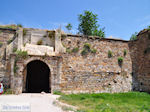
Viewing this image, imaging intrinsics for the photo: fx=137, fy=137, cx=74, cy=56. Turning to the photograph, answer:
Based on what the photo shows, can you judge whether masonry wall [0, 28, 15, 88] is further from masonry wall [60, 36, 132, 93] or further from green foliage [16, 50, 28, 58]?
masonry wall [60, 36, 132, 93]

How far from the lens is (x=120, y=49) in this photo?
1251 centimetres

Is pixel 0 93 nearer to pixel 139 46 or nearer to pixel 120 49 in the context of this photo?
pixel 120 49

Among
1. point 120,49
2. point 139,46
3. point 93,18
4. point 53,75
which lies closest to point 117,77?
point 120,49

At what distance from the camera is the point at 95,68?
37.2 ft

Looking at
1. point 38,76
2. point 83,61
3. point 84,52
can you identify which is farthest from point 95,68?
point 38,76

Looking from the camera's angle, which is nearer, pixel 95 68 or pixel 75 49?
pixel 75 49

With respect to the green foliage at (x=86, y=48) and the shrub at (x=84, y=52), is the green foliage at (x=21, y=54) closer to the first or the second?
the shrub at (x=84, y=52)

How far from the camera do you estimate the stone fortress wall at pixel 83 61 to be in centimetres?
975

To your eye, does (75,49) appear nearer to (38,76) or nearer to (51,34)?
(51,34)

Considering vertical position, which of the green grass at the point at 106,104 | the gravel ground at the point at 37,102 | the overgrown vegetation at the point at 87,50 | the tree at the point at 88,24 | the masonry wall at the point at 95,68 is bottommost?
the green grass at the point at 106,104

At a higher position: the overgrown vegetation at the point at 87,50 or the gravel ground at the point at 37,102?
the overgrown vegetation at the point at 87,50

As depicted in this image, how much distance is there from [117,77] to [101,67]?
1733 millimetres

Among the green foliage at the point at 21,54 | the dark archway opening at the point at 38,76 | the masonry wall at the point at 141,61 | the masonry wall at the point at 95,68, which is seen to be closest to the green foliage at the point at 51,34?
the masonry wall at the point at 95,68

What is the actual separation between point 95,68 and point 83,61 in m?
1.17
